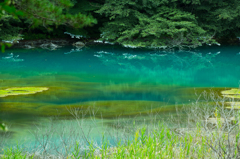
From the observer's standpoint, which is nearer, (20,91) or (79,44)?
(20,91)

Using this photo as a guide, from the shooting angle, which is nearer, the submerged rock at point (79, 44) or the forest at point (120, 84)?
the forest at point (120, 84)

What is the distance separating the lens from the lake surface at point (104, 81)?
207 inches

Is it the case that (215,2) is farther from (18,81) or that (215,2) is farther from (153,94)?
(18,81)

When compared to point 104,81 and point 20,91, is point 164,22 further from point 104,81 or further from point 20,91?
point 20,91

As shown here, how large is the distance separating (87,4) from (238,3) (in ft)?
28.9

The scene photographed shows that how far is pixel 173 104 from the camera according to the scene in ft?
19.9

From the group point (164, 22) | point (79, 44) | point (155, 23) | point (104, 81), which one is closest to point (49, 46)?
point (79, 44)

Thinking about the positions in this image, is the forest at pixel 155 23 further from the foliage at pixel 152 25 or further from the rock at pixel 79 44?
the rock at pixel 79 44

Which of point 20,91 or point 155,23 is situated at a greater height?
point 155,23

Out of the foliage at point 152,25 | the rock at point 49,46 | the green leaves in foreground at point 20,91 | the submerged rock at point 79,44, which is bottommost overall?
the green leaves in foreground at point 20,91

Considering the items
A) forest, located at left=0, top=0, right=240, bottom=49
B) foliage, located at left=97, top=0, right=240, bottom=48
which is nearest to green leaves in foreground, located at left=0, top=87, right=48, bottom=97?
forest, located at left=0, top=0, right=240, bottom=49

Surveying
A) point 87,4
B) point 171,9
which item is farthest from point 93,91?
point 87,4

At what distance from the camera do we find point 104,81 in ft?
28.4

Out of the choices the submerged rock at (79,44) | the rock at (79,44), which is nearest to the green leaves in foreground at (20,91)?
the submerged rock at (79,44)
